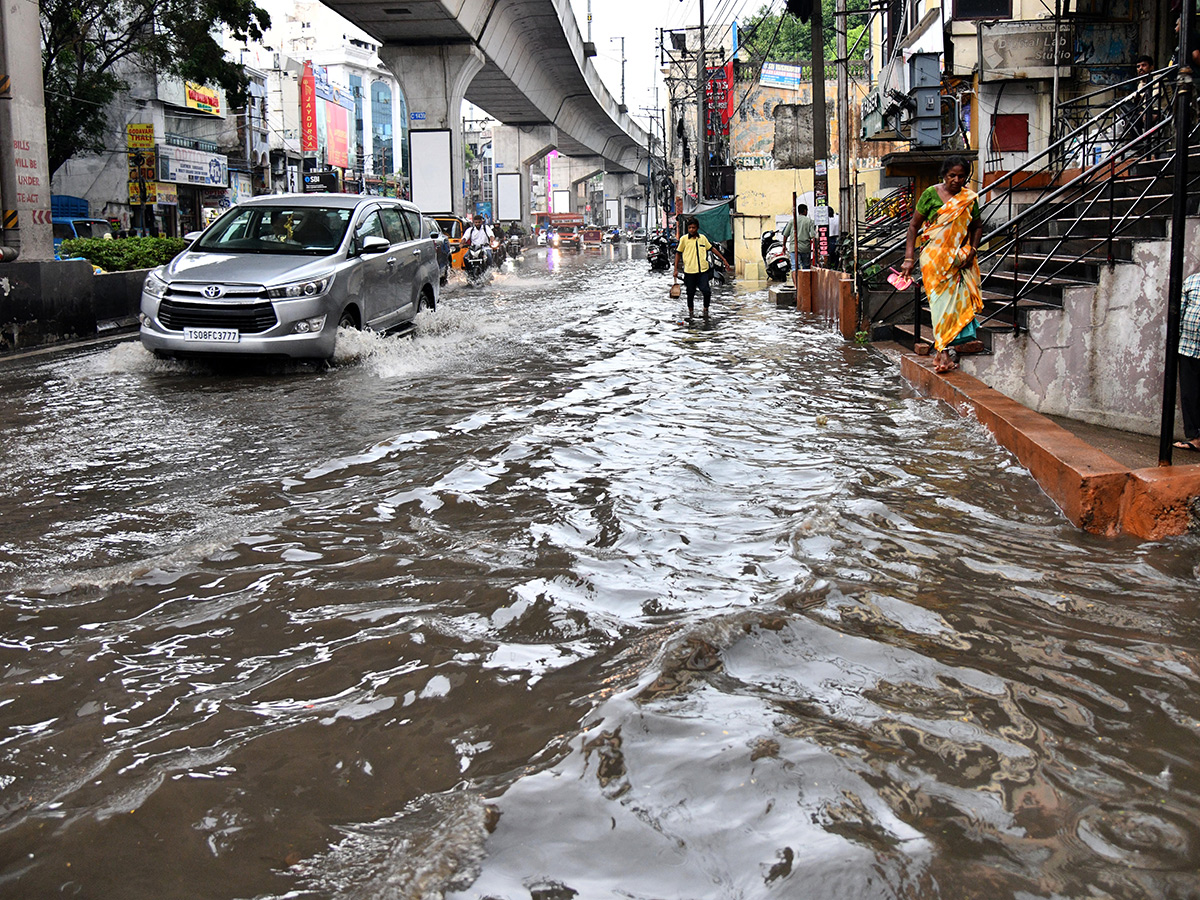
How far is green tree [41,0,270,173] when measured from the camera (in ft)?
85.5

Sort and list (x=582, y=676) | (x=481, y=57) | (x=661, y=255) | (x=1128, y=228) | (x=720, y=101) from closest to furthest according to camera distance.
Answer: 1. (x=582, y=676)
2. (x=1128, y=228)
3. (x=481, y=57)
4. (x=661, y=255)
5. (x=720, y=101)

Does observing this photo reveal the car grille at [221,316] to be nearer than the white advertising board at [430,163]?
Yes

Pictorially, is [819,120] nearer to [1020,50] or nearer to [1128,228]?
[1020,50]

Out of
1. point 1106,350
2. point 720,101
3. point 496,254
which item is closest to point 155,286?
point 1106,350

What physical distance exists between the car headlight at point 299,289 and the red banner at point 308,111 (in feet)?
171

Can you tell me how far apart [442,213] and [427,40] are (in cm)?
498

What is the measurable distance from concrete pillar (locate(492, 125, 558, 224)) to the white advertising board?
2142 cm

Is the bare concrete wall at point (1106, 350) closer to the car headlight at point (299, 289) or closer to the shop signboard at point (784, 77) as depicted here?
the car headlight at point (299, 289)

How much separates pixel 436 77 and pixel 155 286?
23414mm

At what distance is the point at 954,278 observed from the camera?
28.5 ft

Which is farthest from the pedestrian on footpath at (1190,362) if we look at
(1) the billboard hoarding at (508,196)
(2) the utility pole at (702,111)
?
(1) the billboard hoarding at (508,196)

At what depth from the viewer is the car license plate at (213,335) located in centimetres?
967

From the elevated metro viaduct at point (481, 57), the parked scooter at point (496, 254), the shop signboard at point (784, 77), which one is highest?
the shop signboard at point (784, 77)

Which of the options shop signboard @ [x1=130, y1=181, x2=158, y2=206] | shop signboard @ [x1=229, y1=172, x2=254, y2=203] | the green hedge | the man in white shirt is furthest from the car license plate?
shop signboard @ [x1=229, y1=172, x2=254, y2=203]
